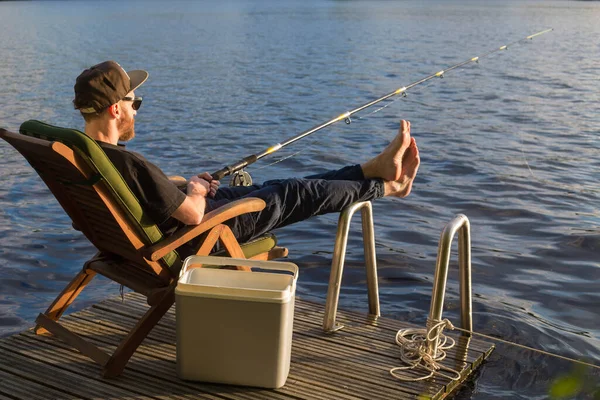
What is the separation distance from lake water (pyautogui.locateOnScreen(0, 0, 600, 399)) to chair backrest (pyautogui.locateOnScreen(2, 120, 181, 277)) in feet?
5.43

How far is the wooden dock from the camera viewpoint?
3580 mm

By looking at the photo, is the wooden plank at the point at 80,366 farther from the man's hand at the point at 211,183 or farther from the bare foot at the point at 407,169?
the bare foot at the point at 407,169

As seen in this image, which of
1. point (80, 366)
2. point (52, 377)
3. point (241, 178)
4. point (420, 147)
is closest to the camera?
point (52, 377)

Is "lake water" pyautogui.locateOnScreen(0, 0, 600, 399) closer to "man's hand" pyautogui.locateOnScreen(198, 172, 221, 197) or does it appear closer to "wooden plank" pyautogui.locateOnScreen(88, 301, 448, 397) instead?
"wooden plank" pyautogui.locateOnScreen(88, 301, 448, 397)

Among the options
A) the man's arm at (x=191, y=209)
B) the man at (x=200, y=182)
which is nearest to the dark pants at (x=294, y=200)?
the man at (x=200, y=182)

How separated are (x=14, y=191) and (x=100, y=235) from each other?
560cm

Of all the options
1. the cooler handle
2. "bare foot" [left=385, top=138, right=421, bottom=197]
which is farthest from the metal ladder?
the cooler handle

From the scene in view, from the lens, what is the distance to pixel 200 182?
13.8 ft

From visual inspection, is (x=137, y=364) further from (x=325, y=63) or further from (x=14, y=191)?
(x=325, y=63)

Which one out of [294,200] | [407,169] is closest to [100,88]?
[294,200]

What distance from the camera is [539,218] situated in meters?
8.20

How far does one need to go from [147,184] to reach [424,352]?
4.85 feet

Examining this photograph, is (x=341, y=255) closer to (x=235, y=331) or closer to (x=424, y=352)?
(x=424, y=352)

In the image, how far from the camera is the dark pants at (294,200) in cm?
429
